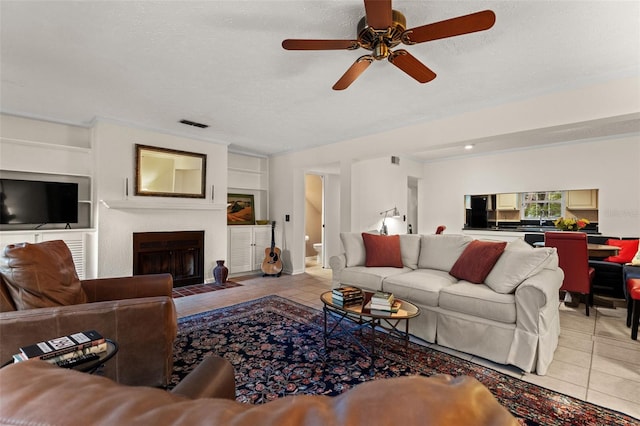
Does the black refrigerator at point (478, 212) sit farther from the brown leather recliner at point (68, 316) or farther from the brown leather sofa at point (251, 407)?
the brown leather sofa at point (251, 407)

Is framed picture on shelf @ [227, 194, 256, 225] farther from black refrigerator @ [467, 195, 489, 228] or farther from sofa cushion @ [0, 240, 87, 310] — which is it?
black refrigerator @ [467, 195, 489, 228]

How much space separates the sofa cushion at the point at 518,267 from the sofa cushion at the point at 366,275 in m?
1.00

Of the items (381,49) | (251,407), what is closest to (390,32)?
(381,49)

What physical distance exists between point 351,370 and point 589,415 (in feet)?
4.64

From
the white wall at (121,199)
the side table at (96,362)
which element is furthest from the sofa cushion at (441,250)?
the white wall at (121,199)

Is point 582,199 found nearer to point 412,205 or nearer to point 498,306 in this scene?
point 412,205

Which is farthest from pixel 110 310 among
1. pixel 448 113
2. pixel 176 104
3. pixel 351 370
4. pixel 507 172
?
pixel 507 172

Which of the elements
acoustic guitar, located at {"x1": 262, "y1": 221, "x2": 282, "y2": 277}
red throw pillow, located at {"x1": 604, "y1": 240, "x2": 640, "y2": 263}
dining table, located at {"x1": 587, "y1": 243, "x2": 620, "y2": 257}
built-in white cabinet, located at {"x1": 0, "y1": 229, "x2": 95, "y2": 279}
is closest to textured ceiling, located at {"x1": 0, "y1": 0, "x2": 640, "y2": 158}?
built-in white cabinet, located at {"x1": 0, "y1": 229, "x2": 95, "y2": 279}

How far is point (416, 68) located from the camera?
2.13 meters

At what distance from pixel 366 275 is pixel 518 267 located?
1430mm

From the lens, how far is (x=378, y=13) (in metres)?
1.58

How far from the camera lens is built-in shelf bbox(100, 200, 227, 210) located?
3.97 m

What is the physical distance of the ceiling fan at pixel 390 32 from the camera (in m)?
1.55

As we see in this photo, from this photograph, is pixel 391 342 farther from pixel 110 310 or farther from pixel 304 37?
pixel 304 37
